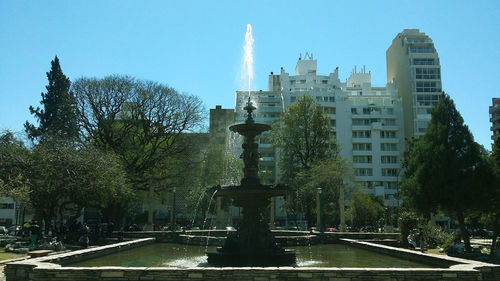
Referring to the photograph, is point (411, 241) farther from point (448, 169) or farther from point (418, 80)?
point (418, 80)

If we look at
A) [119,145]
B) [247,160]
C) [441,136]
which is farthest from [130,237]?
[441,136]

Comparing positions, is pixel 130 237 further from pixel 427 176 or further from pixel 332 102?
pixel 332 102

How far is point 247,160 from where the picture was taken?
15359mm

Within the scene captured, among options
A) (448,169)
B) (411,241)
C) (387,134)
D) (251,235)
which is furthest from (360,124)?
(251,235)

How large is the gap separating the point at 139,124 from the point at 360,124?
4934 centimetres

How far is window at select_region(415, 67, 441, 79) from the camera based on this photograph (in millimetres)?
74750

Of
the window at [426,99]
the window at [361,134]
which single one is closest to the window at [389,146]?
the window at [361,134]

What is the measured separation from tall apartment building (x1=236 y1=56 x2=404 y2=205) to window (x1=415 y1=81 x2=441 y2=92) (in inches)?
163

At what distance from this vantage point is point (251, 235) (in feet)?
46.0

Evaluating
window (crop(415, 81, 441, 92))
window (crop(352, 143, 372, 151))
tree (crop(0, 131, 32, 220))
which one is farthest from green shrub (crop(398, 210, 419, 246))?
window (crop(415, 81, 441, 92))

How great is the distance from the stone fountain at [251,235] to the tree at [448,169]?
1000cm

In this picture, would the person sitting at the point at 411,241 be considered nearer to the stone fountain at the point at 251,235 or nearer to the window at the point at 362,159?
the stone fountain at the point at 251,235

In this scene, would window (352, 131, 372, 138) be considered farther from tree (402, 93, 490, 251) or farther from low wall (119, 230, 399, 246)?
tree (402, 93, 490, 251)

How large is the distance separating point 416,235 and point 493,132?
76.3m
